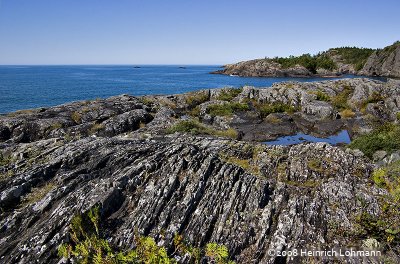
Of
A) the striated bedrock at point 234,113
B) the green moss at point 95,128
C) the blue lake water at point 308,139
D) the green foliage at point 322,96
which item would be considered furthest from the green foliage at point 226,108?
the green moss at point 95,128

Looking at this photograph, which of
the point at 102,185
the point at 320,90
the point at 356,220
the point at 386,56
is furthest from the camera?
the point at 386,56

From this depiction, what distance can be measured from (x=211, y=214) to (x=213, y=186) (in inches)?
74.5

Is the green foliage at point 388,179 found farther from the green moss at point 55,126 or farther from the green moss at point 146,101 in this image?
the green moss at point 146,101

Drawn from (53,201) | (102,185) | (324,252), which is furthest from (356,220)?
(53,201)

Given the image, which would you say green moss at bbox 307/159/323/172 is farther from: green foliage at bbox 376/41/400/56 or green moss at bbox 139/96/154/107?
green foliage at bbox 376/41/400/56

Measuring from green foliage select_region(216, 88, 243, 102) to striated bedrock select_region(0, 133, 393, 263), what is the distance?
37.8 metres

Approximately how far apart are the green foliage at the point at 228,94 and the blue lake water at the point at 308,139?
17946 mm

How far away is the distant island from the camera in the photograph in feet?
502

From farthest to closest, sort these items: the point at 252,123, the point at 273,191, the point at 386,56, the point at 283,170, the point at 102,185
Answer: the point at 386,56
the point at 252,123
the point at 283,170
the point at 273,191
the point at 102,185

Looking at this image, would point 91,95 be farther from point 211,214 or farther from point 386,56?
point 386,56

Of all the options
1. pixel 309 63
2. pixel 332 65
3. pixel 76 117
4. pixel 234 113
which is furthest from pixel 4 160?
pixel 332 65

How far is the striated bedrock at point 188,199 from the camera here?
543 inches

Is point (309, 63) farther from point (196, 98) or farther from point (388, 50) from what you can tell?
point (196, 98)

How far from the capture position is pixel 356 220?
14.7 m
